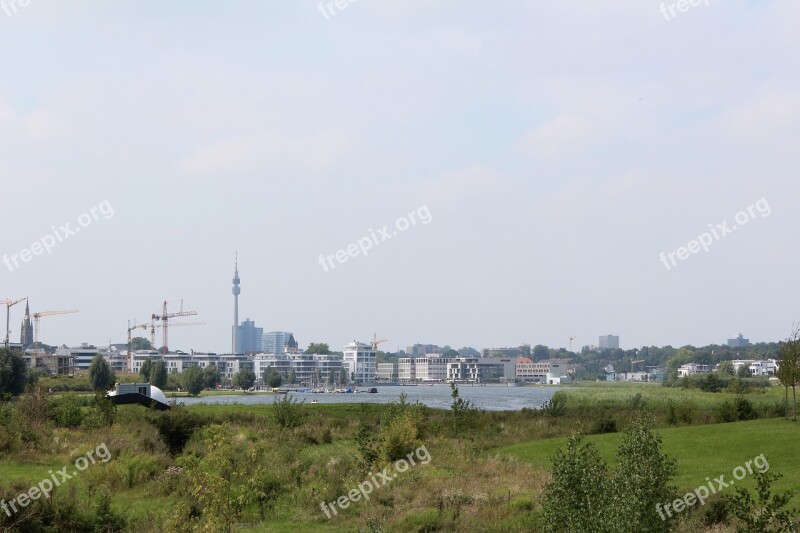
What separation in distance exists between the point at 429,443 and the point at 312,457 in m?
5.43

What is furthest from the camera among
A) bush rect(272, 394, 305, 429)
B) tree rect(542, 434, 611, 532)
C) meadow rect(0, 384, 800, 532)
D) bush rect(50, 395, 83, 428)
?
bush rect(272, 394, 305, 429)

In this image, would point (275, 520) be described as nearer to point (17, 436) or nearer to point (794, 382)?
point (17, 436)

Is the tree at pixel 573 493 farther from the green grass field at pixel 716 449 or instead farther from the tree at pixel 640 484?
the green grass field at pixel 716 449

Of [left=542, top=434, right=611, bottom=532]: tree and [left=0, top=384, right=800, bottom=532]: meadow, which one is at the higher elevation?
[left=542, top=434, right=611, bottom=532]: tree

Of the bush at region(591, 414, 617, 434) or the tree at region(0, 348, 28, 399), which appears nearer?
the bush at region(591, 414, 617, 434)

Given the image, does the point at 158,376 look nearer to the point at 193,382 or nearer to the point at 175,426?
the point at 193,382

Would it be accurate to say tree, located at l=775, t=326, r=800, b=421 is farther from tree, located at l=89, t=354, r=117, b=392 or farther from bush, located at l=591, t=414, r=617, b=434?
tree, located at l=89, t=354, r=117, b=392

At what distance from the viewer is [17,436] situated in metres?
29.4

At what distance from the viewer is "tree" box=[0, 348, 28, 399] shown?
9075 cm

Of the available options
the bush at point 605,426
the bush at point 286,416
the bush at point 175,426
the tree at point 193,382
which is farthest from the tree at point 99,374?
the bush at point 605,426

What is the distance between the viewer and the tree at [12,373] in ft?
298

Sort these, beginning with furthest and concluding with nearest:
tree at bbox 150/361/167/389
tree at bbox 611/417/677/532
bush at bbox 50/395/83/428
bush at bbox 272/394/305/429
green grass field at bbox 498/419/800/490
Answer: tree at bbox 150/361/167/389 < bush at bbox 272/394/305/429 < bush at bbox 50/395/83/428 < green grass field at bbox 498/419/800/490 < tree at bbox 611/417/677/532

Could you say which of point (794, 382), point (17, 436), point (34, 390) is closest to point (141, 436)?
point (17, 436)

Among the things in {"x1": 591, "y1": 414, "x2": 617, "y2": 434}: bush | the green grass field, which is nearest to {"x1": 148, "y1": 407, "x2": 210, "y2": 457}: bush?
the green grass field
